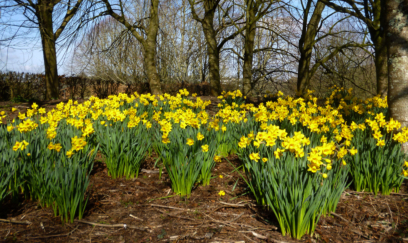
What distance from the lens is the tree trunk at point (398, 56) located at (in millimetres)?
3289

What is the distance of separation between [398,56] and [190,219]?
3016 mm

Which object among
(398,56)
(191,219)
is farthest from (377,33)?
(191,219)

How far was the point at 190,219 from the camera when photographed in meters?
2.49

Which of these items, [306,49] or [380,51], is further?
[306,49]

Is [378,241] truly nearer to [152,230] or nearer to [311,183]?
[311,183]

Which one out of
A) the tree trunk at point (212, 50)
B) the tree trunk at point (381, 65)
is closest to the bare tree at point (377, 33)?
the tree trunk at point (381, 65)

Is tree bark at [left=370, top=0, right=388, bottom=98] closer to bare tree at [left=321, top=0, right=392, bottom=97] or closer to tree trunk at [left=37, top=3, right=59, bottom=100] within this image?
bare tree at [left=321, top=0, right=392, bottom=97]

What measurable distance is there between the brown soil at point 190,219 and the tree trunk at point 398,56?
0.91m

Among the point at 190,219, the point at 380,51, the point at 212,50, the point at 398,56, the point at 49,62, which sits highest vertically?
the point at 212,50

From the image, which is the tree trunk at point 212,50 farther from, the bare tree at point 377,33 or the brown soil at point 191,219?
the brown soil at point 191,219

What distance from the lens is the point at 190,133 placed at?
324 centimetres

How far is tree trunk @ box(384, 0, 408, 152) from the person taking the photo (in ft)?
10.8

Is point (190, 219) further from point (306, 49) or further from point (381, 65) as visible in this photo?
point (306, 49)

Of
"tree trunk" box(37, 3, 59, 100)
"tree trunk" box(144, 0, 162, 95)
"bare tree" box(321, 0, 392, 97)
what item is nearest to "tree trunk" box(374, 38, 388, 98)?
"bare tree" box(321, 0, 392, 97)
